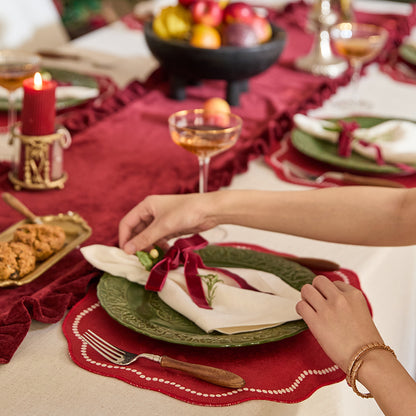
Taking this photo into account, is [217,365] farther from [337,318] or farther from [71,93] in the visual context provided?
[71,93]

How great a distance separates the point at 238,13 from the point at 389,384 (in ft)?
3.92

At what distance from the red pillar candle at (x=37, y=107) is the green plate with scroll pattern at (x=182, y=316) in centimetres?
41

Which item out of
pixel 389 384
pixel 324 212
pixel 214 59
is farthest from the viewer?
pixel 214 59

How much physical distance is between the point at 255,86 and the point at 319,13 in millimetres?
378

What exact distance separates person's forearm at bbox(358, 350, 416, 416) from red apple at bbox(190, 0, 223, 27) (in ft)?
3.74

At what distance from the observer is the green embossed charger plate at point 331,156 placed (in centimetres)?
144

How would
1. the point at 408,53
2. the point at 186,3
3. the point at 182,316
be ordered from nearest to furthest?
the point at 182,316 → the point at 186,3 → the point at 408,53

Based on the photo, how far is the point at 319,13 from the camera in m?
2.18

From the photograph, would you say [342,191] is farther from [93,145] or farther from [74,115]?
[74,115]

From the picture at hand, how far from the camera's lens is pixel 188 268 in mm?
1000

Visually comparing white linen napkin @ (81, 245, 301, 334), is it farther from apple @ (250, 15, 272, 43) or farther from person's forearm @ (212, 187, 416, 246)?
apple @ (250, 15, 272, 43)

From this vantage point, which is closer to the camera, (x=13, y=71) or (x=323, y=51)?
(x=13, y=71)

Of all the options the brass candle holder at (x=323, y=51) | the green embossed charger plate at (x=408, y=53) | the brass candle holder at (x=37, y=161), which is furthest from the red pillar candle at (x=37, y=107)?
the green embossed charger plate at (x=408, y=53)

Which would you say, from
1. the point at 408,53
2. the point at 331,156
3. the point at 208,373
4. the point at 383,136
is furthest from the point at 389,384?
the point at 408,53
